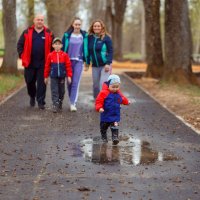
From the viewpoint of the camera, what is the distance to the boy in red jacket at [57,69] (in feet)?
41.2

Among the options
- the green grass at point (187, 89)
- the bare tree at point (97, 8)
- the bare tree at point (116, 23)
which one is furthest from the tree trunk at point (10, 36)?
the bare tree at point (97, 8)

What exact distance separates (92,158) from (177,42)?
12302 mm

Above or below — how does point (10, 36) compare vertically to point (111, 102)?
above

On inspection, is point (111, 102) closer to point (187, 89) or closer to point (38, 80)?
point (38, 80)

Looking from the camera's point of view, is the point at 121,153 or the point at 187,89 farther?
the point at 187,89

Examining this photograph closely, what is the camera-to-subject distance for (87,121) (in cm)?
1154

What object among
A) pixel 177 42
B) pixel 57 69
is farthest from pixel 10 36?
pixel 57 69

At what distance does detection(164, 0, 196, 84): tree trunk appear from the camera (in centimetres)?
1955

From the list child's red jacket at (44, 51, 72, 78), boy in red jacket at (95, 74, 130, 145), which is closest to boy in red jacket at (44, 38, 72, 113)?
child's red jacket at (44, 51, 72, 78)

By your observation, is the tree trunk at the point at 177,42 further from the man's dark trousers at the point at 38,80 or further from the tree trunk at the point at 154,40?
the man's dark trousers at the point at 38,80

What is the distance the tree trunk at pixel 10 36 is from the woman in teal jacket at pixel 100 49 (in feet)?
31.6

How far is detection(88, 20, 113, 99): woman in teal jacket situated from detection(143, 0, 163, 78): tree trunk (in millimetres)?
11507

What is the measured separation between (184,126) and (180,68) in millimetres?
9207

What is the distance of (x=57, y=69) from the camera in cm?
1262
